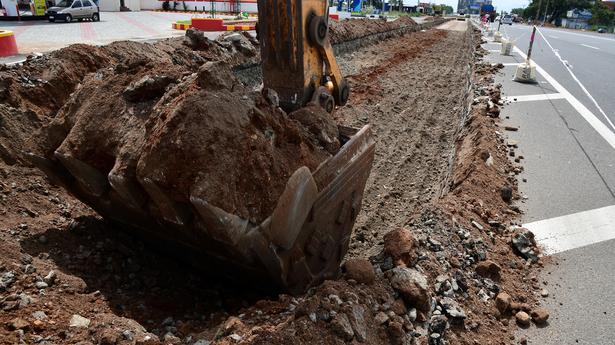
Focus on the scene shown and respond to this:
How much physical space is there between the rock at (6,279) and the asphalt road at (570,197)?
11.6ft

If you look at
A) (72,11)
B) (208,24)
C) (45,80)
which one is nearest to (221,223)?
(45,80)

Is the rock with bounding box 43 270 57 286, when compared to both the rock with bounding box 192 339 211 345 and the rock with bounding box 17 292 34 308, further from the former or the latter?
the rock with bounding box 192 339 211 345

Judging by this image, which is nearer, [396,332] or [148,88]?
[396,332]

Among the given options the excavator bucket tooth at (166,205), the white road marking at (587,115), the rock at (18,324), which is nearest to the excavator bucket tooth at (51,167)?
the excavator bucket tooth at (166,205)

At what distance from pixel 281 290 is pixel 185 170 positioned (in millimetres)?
1214

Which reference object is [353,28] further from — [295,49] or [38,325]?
[38,325]

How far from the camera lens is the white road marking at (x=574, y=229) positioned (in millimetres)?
4137

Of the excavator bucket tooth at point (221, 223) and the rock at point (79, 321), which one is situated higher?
the excavator bucket tooth at point (221, 223)

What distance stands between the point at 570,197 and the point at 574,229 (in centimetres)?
83

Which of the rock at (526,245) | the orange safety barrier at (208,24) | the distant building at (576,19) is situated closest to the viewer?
the rock at (526,245)

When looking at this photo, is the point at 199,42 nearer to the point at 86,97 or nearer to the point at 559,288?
the point at 86,97

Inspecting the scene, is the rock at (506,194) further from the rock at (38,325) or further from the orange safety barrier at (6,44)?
the orange safety barrier at (6,44)

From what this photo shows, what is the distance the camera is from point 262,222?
270 centimetres

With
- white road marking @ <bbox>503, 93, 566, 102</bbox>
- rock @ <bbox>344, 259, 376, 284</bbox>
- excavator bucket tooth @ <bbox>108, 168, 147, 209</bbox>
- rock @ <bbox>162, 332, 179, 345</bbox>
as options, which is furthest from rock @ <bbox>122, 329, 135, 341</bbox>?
white road marking @ <bbox>503, 93, 566, 102</bbox>
